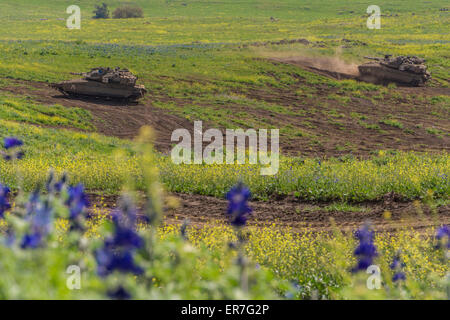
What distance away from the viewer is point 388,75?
112 feet

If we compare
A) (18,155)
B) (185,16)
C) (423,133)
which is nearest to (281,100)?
(423,133)

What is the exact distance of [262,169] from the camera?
15211 millimetres

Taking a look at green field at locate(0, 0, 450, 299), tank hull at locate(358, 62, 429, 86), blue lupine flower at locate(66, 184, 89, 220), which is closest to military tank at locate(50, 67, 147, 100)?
green field at locate(0, 0, 450, 299)

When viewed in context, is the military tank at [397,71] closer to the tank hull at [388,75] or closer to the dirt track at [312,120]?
the tank hull at [388,75]

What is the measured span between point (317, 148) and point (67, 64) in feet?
76.4

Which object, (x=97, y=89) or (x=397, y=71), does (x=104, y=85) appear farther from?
(x=397, y=71)

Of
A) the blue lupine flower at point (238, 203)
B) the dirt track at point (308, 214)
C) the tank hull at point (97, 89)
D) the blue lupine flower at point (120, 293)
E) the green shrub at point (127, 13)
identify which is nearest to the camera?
the blue lupine flower at point (120, 293)

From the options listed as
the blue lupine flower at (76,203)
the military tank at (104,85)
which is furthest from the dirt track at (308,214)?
the military tank at (104,85)

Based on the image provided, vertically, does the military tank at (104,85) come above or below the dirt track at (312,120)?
above

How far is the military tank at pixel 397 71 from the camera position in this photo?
3341 cm

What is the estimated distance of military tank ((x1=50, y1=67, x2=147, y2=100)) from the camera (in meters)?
27.2

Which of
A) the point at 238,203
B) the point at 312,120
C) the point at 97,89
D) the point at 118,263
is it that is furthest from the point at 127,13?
the point at 118,263

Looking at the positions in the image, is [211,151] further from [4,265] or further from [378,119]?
[4,265]

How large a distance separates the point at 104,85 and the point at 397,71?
62.9 ft
